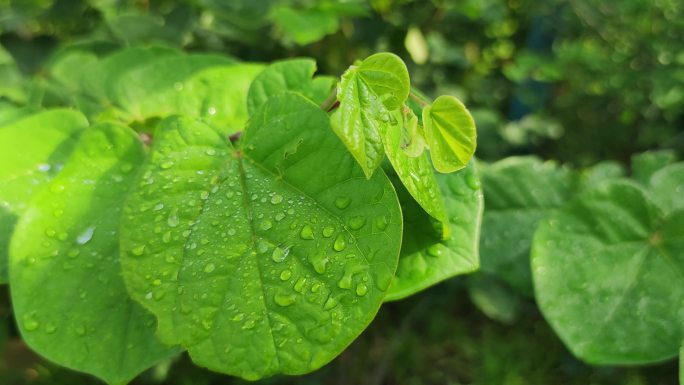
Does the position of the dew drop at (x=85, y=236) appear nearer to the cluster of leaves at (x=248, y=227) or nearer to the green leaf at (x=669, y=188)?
the cluster of leaves at (x=248, y=227)

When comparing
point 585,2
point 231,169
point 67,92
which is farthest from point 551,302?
point 585,2

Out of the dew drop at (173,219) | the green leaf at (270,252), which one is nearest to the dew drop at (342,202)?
the green leaf at (270,252)

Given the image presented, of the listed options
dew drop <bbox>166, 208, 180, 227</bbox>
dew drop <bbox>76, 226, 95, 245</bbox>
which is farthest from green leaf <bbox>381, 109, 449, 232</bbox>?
dew drop <bbox>76, 226, 95, 245</bbox>

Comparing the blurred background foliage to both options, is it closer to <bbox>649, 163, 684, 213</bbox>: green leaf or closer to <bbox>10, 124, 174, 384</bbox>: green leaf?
<bbox>649, 163, 684, 213</bbox>: green leaf

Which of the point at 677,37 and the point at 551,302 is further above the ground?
the point at 551,302

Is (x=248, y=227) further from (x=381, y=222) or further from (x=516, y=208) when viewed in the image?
(x=516, y=208)

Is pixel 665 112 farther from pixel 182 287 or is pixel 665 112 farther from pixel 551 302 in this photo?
pixel 182 287

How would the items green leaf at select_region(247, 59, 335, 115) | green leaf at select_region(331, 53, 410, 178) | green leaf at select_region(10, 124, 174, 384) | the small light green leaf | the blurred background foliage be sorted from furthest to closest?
the blurred background foliage < the small light green leaf < green leaf at select_region(247, 59, 335, 115) < green leaf at select_region(10, 124, 174, 384) < green leaf at select_region(331, 53, 410, 178)
